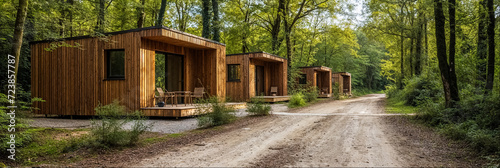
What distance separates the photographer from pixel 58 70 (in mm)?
9578

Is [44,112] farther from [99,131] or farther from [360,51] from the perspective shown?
[360,51]

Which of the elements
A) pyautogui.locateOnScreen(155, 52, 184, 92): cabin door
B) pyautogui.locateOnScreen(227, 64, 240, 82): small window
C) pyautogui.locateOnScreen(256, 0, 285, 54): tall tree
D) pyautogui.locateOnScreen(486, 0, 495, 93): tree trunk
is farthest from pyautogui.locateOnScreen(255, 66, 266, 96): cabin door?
pyautogui.locateOnScreen(486, 0, 495, 93): tree trunk

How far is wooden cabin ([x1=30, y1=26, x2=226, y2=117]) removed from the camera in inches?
340

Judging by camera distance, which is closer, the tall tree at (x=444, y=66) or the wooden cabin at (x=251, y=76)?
the tall tree at (x=444, y=66)

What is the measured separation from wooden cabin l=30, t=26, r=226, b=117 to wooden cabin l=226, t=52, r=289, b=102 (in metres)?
5.01

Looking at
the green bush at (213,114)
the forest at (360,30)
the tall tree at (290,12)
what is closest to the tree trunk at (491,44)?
the forest at (360,30)

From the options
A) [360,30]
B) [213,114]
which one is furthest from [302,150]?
[360,30]

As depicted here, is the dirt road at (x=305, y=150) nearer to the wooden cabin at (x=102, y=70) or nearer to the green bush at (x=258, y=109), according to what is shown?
the green bush at (x=258, y=109)

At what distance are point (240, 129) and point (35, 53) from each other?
792 centimetres

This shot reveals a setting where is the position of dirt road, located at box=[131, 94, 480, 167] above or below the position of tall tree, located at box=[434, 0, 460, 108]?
below

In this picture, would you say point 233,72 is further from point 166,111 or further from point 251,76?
point 166,111

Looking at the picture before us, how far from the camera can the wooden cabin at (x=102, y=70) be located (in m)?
8.65

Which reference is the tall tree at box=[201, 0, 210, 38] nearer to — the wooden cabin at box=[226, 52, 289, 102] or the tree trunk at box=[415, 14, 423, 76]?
the wooden cabin at box=[226, 52, 289, 102]

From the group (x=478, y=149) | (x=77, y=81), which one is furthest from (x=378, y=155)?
(x=77, y=81)
